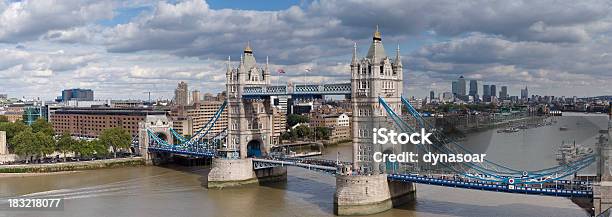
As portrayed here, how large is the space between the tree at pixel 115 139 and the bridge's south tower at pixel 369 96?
4285 centimetres

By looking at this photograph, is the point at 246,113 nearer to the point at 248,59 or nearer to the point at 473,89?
the point at 248,59

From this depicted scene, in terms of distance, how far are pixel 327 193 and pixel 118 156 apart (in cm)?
3897

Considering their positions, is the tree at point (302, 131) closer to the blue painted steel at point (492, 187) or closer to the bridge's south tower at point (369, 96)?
the bridge's south tower at point (369, 96)

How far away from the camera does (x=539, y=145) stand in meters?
92.9

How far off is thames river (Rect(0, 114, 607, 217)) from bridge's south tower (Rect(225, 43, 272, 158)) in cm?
483

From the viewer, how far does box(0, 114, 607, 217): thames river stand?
40.9m

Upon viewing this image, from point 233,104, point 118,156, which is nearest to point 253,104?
point 233,104

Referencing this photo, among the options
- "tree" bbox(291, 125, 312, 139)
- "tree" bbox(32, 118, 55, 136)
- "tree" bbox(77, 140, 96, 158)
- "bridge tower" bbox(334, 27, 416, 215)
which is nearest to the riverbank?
"tree" bbox(77, 140, 96, 158)

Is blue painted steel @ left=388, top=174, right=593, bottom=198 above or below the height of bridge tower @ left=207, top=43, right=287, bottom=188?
below

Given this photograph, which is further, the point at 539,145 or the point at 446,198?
the point at 539,145

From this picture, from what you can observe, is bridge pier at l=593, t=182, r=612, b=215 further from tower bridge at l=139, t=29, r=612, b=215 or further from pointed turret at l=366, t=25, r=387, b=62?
pointed turret at l=366, t=25, r=387, b=62

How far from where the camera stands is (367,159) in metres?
44.2

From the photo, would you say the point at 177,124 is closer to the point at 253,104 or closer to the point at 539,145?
the point at 253,104

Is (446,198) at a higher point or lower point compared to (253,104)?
lower
